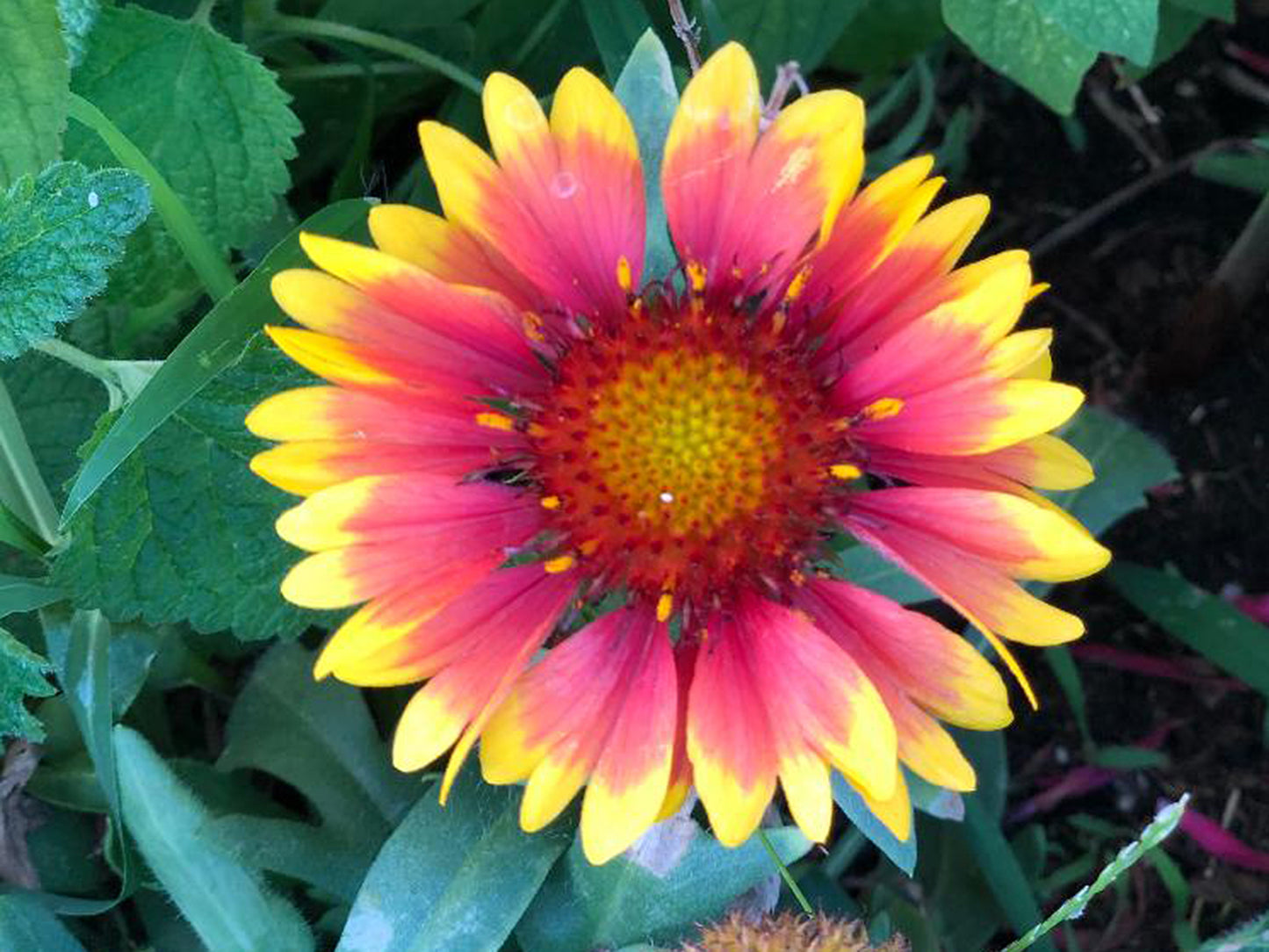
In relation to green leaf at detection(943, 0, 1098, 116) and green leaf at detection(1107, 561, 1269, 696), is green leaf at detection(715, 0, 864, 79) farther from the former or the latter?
green leaf at detection(1107, 561, 1269, 696)

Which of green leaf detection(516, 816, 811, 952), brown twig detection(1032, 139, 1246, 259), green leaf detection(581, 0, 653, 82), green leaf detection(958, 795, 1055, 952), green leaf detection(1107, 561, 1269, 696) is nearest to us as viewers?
green leaf detection(516, 816, 811, 952)

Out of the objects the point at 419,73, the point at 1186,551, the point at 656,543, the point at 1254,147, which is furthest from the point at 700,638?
the point at 1254,147

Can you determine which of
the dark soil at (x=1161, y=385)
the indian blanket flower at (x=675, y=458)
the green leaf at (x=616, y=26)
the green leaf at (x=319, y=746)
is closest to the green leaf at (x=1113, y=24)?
the indian blanket flower at (x=675, y=458)

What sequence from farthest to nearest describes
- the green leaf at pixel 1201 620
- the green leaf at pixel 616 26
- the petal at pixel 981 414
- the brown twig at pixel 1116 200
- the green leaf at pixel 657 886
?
the brown twig at pixel 1116 200
the green leaf at pixel 1201 620
the green leaf at pixel 616 26
the green leaf at pixel 657 886
the petal at pixel 981 414

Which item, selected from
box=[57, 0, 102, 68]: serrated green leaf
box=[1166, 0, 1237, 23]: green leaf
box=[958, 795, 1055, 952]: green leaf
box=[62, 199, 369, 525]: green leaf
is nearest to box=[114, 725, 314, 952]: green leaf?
box=[62, 199, 369, 525]: green leaf

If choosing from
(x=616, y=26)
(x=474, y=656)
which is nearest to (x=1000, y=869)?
(x=474, y=656)

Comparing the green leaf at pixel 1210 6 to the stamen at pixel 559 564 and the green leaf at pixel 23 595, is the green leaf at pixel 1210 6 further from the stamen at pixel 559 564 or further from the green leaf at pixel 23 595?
the green leaf at pixel 23 595

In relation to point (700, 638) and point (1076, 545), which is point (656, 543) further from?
point (1076, 545)
